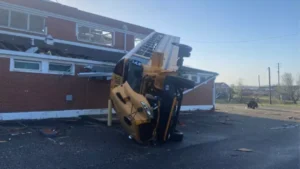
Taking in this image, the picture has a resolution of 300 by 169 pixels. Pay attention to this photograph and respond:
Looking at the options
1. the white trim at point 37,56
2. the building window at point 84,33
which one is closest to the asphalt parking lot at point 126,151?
the white trim at point 37,56

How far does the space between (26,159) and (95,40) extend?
12114 mm

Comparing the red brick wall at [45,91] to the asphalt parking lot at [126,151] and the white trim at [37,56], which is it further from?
the asphalt parking lot at [126,151]

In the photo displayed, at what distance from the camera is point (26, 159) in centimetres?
583

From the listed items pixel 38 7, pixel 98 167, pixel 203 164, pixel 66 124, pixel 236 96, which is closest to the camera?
pixel 98 167

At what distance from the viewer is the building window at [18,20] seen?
13.7 m

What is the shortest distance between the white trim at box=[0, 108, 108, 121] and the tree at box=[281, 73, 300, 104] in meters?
50.3

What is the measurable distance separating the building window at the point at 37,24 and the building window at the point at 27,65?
12.4 feet

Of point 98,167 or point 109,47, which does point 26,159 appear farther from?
point 109,47

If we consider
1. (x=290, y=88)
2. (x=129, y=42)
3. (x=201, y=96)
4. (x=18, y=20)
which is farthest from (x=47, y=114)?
(x=290, y=88)

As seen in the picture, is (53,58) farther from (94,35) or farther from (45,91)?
(94,35)

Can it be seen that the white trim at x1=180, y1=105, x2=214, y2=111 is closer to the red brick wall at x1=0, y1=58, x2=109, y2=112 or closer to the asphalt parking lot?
the red brick wall at x1=0, y1=58, x2=109, y2=112

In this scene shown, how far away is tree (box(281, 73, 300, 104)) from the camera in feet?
172

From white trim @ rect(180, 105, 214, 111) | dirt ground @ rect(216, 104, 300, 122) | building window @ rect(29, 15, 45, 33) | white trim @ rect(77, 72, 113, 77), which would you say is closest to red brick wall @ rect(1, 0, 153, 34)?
building window @ rect(29, 15, 45, 33)

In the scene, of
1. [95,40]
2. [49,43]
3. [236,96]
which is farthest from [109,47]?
[236,96]
